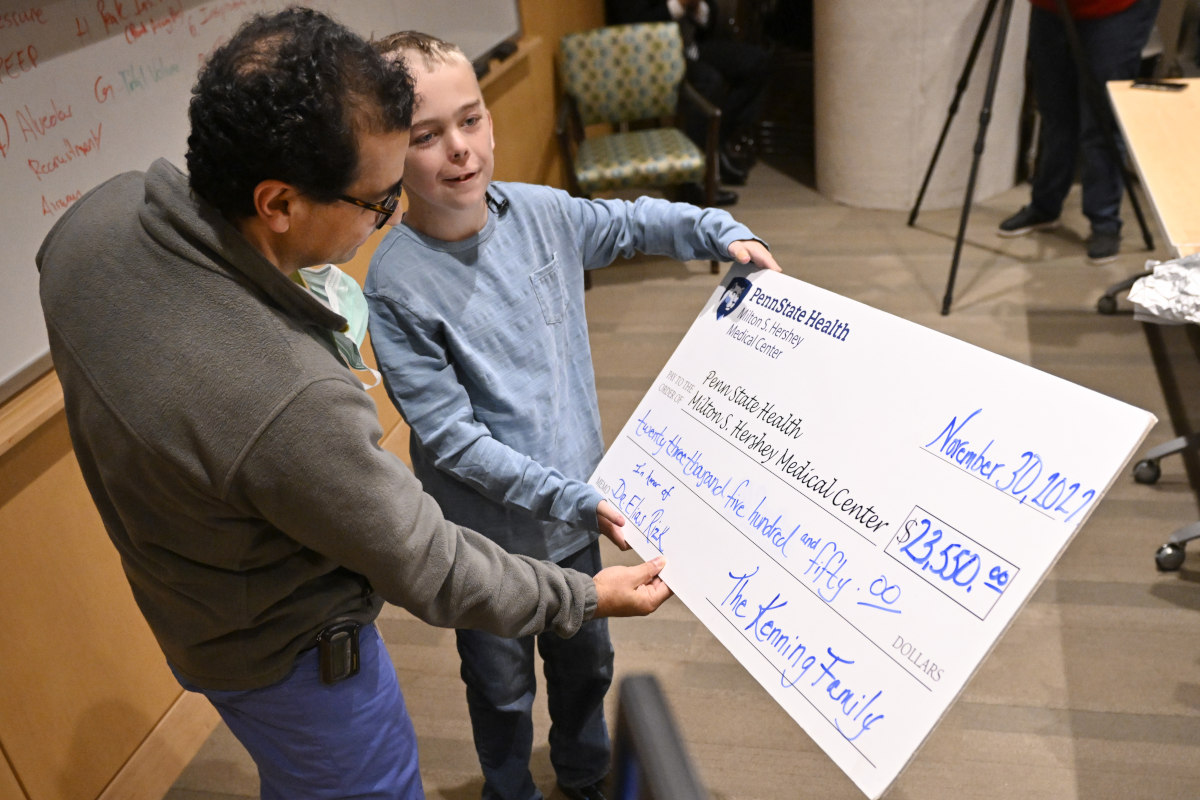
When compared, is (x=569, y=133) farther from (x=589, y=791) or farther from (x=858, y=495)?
(x=858, y=495)

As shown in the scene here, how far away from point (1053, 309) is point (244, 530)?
3423 millimetres

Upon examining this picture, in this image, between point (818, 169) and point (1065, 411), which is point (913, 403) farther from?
point (818, 169)

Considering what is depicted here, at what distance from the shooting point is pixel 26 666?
1.71 m

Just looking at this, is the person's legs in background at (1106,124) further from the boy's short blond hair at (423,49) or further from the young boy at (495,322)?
the boy's short blond hair at (423,49)

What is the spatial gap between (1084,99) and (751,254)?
2.99 m

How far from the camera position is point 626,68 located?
4.54 m

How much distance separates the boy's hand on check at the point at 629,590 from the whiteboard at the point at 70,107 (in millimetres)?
1207

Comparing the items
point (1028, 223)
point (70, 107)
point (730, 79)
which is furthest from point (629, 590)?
point (730, 79)

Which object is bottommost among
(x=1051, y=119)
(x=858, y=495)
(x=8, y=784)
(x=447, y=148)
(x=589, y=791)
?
(x=589, y=791)

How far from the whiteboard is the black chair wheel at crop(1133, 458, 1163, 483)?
2.73 metres

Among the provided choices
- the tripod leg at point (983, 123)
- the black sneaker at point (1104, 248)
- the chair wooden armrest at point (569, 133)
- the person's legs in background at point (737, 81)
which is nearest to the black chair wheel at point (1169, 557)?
the tripod leg at point (983, 123)

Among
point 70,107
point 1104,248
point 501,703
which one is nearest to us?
point 501,703

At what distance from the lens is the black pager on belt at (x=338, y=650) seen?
3.67 feet

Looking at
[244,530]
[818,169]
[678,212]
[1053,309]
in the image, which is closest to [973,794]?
[678,212]
